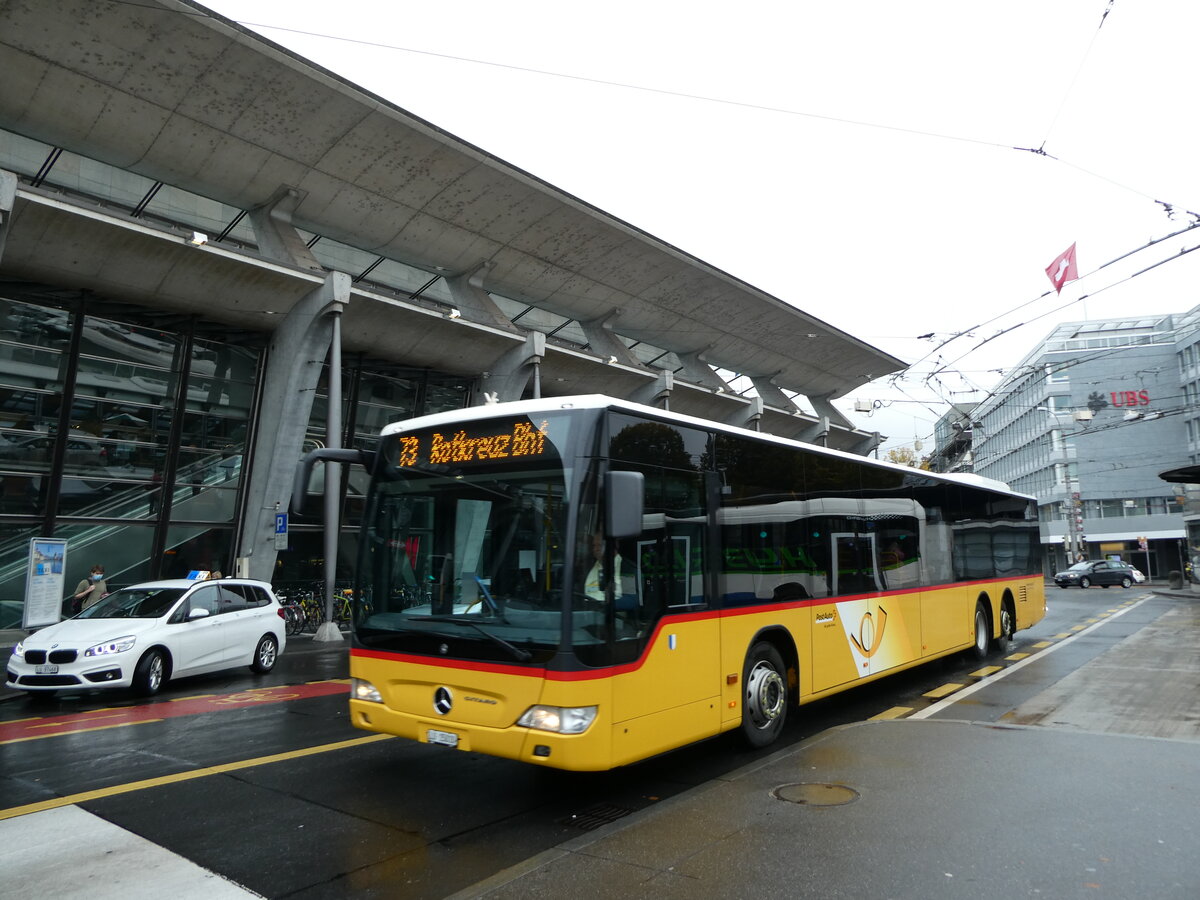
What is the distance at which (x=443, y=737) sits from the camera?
5.61 m

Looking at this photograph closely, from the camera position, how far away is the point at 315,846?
484cm

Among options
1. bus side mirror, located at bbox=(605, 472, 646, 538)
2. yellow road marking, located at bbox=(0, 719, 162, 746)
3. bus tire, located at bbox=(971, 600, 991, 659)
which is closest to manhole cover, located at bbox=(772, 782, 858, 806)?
bus side mirror, located at bbox=(605, 472, 646, 538)

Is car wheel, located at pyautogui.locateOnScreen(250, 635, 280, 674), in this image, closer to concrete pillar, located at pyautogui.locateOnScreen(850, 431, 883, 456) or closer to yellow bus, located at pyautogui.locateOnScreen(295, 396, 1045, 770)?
yellow bus, located at pyautogui.locateOnScreen(295, 396, 1045, 770)

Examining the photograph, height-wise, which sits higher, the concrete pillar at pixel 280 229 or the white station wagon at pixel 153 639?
the concrete pillar at pixel 280 229

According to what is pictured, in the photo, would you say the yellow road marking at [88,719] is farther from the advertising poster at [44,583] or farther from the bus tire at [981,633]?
the bus tire at [981,633]

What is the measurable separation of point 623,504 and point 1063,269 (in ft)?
40.0

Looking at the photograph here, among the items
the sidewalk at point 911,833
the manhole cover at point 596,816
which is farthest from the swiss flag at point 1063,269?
the manhole cover at point 596,816

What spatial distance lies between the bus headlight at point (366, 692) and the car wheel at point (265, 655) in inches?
300

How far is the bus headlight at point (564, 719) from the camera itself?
203 inches

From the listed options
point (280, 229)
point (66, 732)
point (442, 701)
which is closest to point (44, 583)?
point (66, 732)

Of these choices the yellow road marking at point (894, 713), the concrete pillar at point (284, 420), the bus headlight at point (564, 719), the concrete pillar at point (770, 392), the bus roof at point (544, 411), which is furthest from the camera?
the concrete pillar at point (770, 392)

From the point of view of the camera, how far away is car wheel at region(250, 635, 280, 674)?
12.9 metres

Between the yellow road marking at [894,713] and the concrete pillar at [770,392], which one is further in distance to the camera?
the concrete pillar at [770,392]

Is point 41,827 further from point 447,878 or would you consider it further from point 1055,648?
point 1055,648
